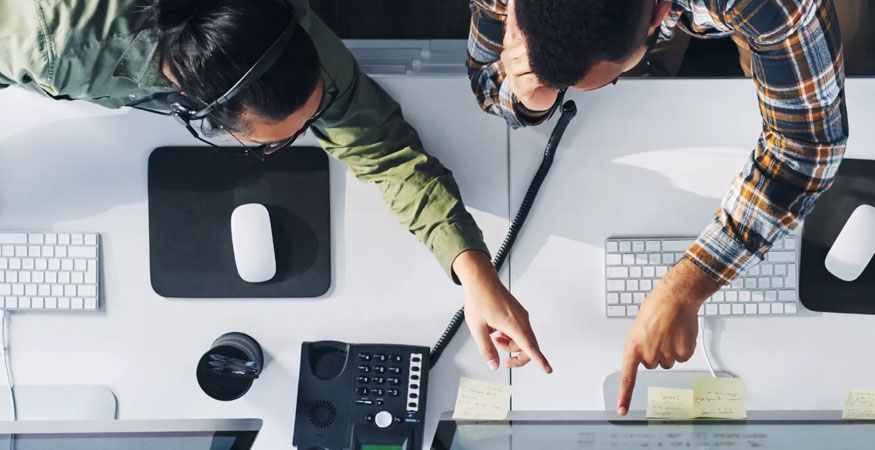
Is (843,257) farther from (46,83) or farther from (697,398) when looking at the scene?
(46,83)

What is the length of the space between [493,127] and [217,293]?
52 cm

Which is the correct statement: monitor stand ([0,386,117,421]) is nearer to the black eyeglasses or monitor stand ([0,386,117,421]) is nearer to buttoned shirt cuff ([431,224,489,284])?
the black eyeglasses

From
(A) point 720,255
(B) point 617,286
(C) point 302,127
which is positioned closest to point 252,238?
(C) point 302,127

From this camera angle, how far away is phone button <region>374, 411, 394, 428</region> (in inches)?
43.8

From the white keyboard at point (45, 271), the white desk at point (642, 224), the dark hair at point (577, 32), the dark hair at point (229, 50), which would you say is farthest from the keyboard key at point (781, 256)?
the white keyboard at point (45, 271)

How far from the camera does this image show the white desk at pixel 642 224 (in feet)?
3.71

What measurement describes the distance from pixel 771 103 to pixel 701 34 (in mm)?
173

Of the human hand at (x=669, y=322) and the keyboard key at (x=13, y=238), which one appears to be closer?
the human hand at (x=669, y=322)

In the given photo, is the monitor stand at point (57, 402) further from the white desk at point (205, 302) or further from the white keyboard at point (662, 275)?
the white keyboard at point (662, 275)

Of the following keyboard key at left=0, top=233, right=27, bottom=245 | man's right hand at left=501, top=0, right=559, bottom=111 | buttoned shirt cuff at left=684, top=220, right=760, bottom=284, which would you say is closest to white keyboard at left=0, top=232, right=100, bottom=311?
keyboard key at left=0, top=233, right=27, bottom=245

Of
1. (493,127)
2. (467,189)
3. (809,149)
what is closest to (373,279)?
(467,189)

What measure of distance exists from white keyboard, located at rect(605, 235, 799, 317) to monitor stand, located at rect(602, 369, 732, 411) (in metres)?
0.11

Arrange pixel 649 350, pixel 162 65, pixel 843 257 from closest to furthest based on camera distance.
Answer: pixel 162 65
pixel 649 350
pixel 843 257

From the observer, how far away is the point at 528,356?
3.37 feet
